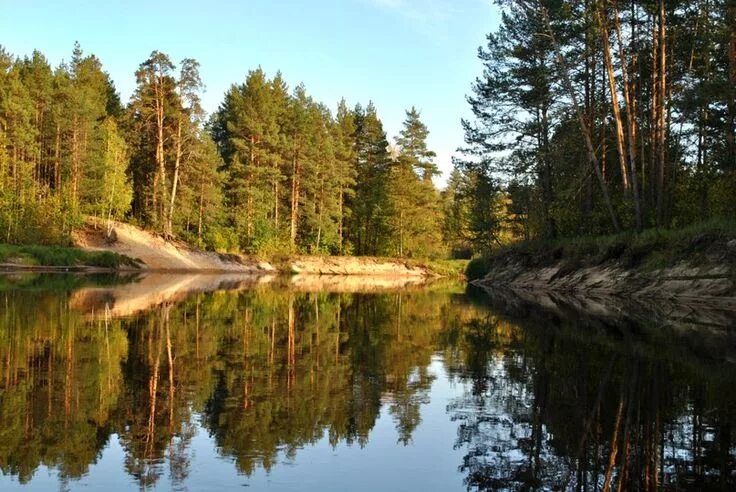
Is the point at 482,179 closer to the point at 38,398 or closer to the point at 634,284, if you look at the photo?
the point at 634,284

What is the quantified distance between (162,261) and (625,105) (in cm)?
4023

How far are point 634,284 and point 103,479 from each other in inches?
1013

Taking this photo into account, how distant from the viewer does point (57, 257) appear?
156 feet

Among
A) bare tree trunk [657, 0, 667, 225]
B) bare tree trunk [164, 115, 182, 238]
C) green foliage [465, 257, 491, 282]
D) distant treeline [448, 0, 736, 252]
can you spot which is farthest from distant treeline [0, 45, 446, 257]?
bare tree trunk [657, 0, 667, 225]

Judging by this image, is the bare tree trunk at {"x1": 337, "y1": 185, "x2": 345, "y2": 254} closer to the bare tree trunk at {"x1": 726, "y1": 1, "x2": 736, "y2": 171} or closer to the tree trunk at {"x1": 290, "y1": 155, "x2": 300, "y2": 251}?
the tree trunk at {"x1": 290, "y1": 155, "x2": 300, "y2": 251}

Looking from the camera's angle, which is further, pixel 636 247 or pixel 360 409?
pixel 636 247

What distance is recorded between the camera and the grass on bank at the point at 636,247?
77.4ft

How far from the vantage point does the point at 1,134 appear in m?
52.4

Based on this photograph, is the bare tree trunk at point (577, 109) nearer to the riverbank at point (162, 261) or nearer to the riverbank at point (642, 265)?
the riverbank at point (642, 265)

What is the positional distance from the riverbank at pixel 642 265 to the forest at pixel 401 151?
1264 millimetres

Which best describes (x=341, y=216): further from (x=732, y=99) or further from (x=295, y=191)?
(x=732, y=99)

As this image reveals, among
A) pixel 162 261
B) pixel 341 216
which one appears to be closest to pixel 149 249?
pixel 162 261

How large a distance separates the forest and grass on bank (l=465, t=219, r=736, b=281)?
91 centimetres

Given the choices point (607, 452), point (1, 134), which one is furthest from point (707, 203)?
point (1, 134)
